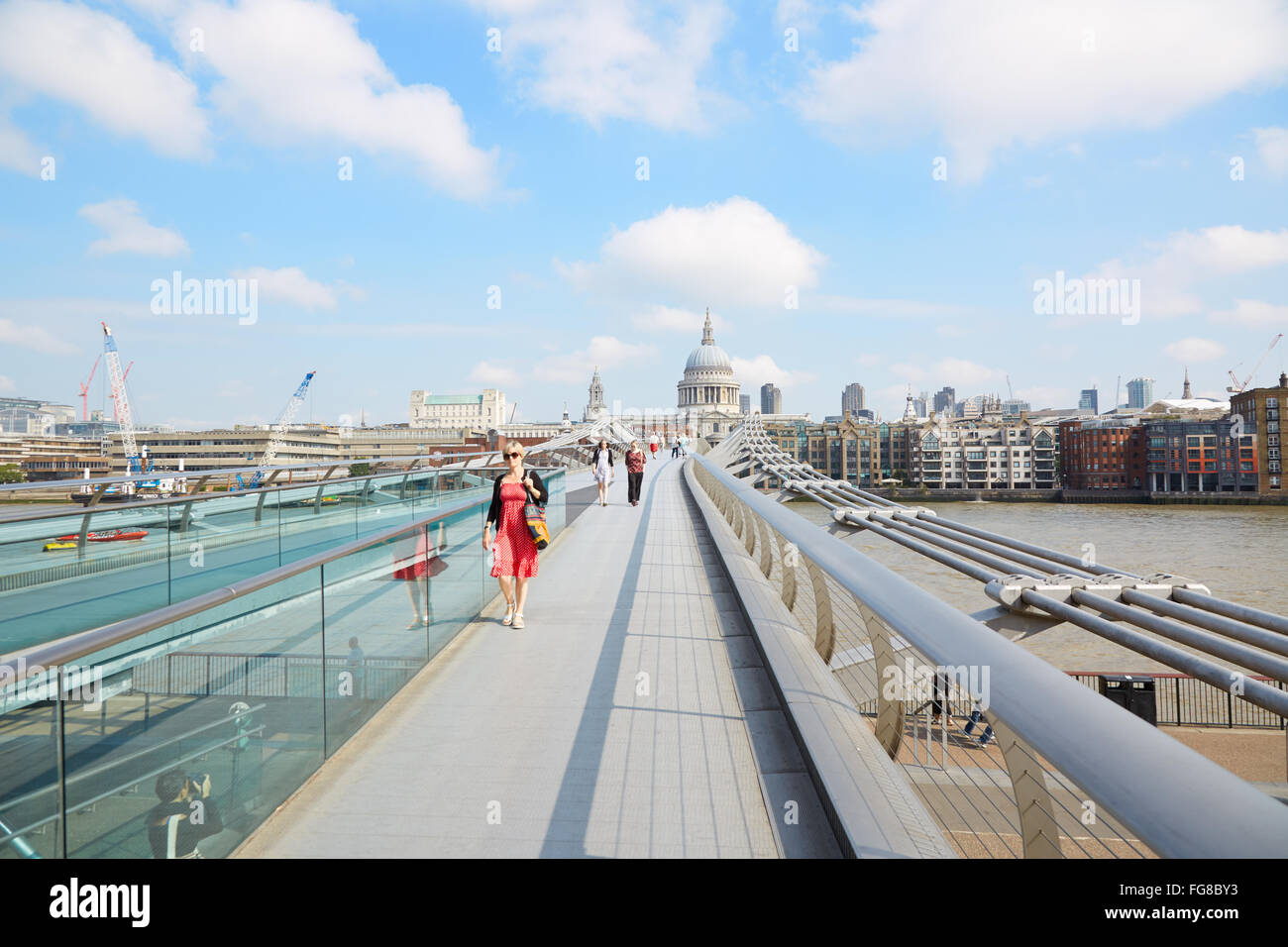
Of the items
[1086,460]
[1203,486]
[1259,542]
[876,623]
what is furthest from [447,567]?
[1086,460]

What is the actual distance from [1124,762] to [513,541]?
4334 mm

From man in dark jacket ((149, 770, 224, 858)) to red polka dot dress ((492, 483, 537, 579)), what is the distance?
2843 millimetres

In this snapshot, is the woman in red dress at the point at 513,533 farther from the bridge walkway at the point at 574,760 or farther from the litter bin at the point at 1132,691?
the litter bin at the point at 1132,691

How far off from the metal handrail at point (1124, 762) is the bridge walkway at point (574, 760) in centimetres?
102

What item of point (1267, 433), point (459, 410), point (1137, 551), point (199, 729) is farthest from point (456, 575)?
point (459, 410)

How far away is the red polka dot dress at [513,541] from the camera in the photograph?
16.7 ft

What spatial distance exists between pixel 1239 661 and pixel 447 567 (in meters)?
3.85

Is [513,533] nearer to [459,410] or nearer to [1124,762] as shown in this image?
[1124,762]

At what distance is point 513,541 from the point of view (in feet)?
16.8

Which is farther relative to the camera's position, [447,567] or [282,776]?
[447,567]
